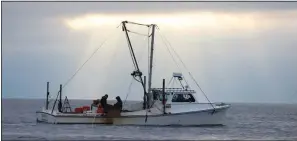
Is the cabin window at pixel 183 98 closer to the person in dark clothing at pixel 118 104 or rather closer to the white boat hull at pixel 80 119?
the person in dark clothing at pixel 118 104

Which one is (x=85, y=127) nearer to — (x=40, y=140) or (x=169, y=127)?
(x=169, y=127)

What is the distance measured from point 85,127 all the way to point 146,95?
4903mm

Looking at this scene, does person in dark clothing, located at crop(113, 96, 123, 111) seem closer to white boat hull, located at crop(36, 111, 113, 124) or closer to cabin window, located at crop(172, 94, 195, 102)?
white boat hull, located at crop(36, 111, 113, 124)

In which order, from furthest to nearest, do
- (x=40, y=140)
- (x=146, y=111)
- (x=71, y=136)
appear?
(x=146, y=111)
(x=71, y=136)
(x=40, y=140)

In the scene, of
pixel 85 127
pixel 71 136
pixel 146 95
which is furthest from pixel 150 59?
pixel 71 136

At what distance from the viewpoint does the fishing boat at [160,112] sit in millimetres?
50969

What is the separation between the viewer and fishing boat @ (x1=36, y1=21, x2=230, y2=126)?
2007 inches

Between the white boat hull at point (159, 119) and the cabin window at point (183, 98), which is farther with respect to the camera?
the cabin window at point (183, 98)

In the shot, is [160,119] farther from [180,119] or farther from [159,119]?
[180,119]

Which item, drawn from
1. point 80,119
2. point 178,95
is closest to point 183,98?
point 178,95

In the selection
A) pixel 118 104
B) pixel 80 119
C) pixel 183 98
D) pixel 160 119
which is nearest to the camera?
pixel 160 119

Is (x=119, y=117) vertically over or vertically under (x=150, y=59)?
under

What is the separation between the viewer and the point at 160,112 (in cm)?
5125

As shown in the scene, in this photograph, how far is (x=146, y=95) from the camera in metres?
53.0
